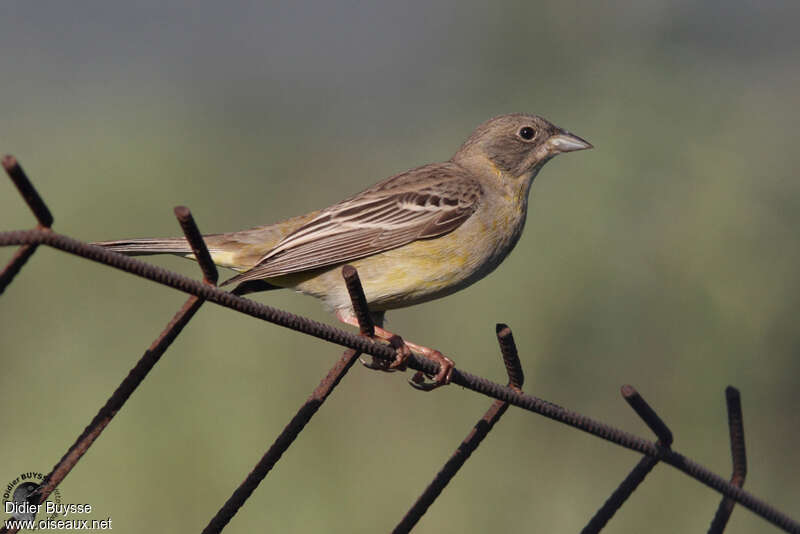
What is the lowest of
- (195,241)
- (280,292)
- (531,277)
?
(531,277)

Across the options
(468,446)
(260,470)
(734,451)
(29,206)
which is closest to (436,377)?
(468,446)

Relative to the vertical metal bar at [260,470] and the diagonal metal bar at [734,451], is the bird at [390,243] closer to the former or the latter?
the diagonal metal bar at [734,451]

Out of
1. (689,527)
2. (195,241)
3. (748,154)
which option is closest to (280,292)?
(689,527)

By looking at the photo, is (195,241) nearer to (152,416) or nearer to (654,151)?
(152,416)

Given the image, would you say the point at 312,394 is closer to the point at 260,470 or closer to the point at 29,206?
the point at 260,470

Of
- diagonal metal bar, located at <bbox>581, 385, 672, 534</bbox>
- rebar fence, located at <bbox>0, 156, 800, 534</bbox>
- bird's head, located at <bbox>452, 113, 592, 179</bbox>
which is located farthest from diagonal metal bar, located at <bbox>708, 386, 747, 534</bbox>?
bird's head, located at <bbox>452, 113, 592, 179</bbox>

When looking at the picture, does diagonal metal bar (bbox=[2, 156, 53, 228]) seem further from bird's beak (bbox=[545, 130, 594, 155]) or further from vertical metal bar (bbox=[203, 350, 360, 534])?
bird's beak (bbox=[545, 130, 594, 155])
